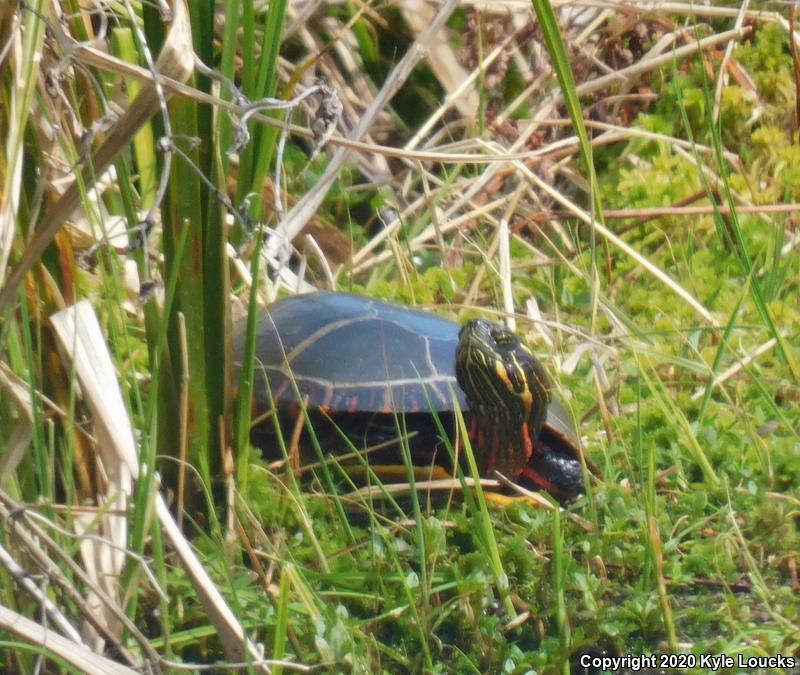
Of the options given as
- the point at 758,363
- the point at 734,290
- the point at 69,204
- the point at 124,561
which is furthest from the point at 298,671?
the point at 734,290

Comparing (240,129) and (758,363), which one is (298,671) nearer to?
(240,129)

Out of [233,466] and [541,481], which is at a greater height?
[233,466]

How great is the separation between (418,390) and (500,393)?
0.46ft

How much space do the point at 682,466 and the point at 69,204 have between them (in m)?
1.12

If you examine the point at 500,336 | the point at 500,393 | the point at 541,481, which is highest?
the point at 500,336

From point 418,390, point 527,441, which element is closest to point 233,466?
point 418,390

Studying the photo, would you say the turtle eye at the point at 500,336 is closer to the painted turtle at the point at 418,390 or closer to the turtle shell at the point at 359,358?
the painted turtle at the point at 418,390

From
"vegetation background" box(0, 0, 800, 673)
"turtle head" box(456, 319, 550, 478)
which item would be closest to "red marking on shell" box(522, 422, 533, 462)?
"turtle head" box(456, 319, 550, 478)

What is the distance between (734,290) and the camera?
2.72 metres

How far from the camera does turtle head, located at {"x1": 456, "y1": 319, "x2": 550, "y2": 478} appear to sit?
193 cm

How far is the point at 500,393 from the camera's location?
6.47ft

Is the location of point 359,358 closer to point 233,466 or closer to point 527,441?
point 527,441

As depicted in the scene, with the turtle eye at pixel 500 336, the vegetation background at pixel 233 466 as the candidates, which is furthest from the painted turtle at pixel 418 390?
the vegetation background at pixel 233 466

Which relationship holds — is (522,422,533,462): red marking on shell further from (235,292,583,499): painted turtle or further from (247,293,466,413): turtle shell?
(247,293,466,413): turtle shell
